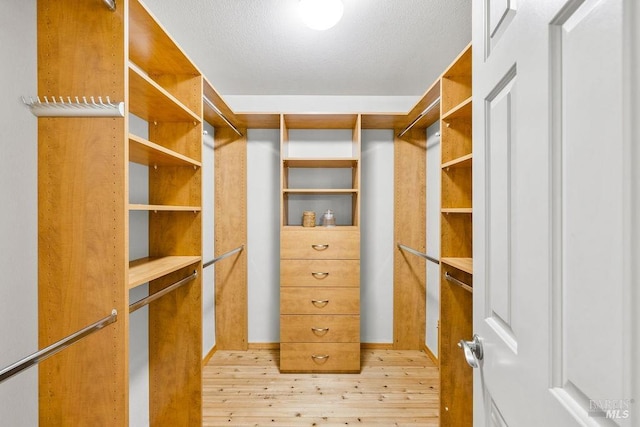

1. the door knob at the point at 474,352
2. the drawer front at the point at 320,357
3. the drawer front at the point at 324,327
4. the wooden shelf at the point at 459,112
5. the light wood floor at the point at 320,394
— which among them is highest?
the wooden shelf at the point at 459,112

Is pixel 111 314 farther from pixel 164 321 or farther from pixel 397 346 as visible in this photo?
pixel 397 346

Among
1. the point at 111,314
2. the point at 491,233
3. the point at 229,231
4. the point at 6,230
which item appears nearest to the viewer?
the point at 491,233

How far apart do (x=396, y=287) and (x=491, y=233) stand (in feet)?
7.84

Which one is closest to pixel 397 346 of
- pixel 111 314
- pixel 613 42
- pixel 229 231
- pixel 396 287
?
pixel 396 287

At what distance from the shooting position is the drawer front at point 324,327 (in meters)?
2.56

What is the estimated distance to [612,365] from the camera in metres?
0.38

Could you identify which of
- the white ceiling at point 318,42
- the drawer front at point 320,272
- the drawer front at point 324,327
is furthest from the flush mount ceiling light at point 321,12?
the drawer front at point 324,327

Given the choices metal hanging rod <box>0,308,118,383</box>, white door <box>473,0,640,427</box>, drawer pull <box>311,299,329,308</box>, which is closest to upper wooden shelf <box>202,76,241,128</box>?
metal hanging rod <box>0,308,118,383</box>

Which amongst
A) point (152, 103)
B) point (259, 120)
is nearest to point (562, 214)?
point (152, 103)

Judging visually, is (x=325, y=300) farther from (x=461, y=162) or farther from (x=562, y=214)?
(x=562, y=214)

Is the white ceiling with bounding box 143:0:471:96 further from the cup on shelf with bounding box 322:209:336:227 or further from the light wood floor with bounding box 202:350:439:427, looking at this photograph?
the light wood floor with bounding box 202:350:439:427

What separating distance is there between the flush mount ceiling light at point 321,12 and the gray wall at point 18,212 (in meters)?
1.09

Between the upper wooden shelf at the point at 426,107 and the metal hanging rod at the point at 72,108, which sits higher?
the upper wooden shelf at the point at 426,107

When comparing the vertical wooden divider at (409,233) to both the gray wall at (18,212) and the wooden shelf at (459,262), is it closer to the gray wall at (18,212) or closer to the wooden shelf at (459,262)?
the wooden shelf at (459,262)
